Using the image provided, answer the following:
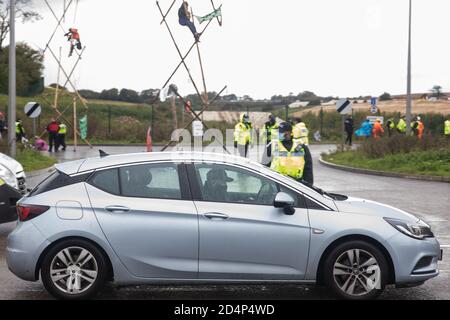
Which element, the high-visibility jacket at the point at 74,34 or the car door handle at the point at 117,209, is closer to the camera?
the car door handle at the point at 117,209

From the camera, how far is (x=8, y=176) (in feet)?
31.5

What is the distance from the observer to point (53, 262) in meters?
6.25

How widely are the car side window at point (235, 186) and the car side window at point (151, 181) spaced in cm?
24

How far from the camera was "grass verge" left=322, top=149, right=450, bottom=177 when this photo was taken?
68.8ft

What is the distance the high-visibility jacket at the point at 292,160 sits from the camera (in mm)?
10352

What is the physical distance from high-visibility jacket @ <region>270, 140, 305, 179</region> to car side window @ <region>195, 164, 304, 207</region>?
3863 millimetres

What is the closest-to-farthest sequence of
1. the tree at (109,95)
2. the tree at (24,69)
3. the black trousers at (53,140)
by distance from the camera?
the black trousers at (53,140), the tree at (24,69), the tree at (109,95)

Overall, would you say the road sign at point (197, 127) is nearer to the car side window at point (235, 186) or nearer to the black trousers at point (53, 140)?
the black trousers at point (53, 140)

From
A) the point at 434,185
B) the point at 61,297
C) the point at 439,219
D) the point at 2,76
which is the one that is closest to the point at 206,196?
the point at 61,297

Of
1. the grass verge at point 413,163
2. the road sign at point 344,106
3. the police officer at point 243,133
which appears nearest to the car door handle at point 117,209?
the police officer at point 243,133

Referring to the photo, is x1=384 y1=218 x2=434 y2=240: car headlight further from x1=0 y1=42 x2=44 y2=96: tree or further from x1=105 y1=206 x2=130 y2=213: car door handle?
x1=0 y1=42 x2=44 y2=96: tree

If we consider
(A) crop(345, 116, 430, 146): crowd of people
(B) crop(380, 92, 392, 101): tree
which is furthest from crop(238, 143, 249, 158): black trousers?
(B) crop(380, 92, 392, 101): tree
